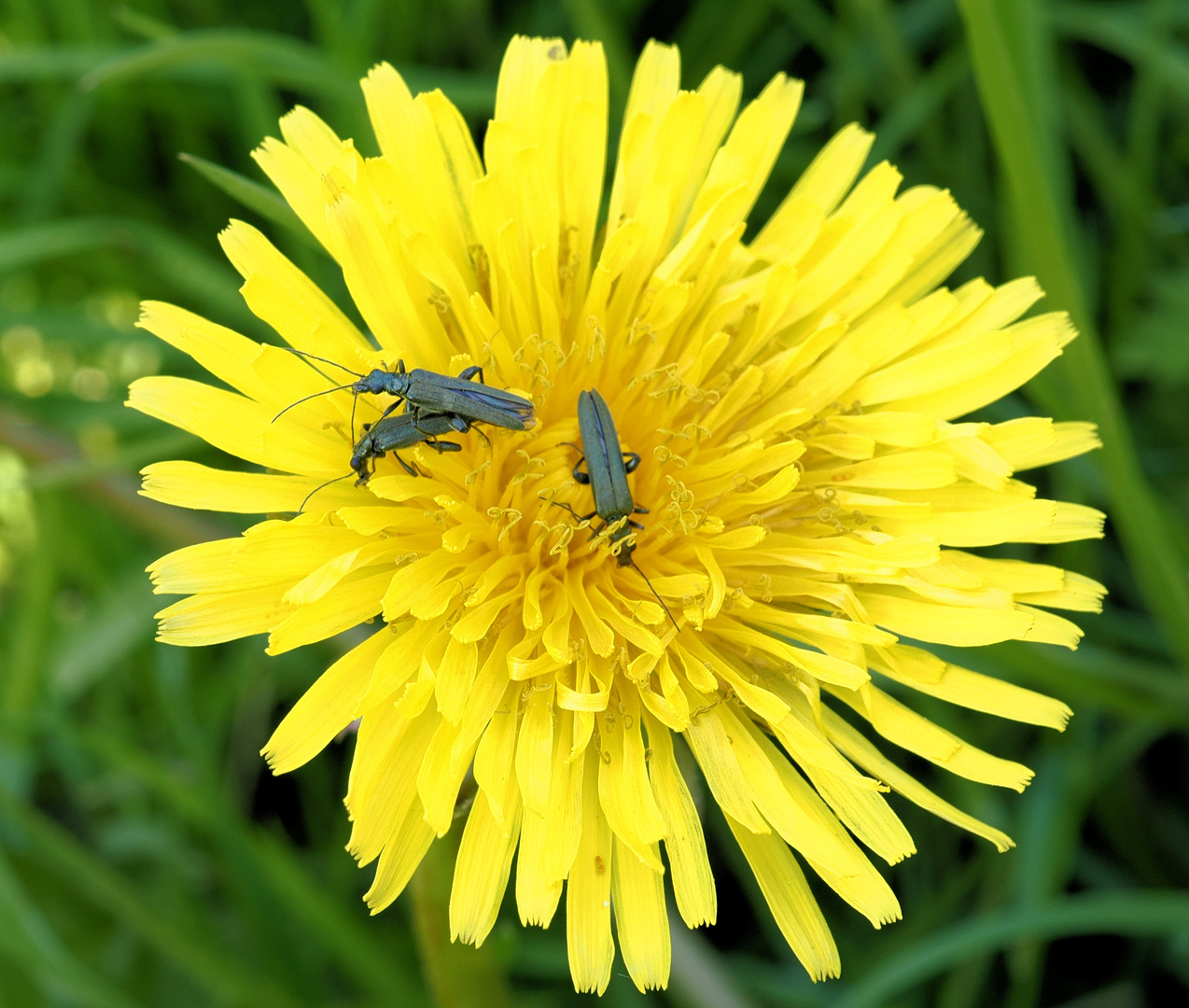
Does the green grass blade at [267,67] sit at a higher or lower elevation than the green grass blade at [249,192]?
higher

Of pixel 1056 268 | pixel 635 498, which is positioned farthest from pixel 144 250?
pixel 1056 268

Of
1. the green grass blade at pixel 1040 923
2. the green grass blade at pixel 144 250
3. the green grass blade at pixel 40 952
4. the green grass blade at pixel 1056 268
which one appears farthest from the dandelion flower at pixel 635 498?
the green grass blade at pixel 144 250

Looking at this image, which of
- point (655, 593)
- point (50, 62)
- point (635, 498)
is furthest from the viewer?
point (50, 62)

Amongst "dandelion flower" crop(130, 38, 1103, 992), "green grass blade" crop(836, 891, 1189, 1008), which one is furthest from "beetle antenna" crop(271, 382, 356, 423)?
"green grass blade" crop(836, 891, 1189, 1008)

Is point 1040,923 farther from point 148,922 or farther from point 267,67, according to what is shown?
point 267,67

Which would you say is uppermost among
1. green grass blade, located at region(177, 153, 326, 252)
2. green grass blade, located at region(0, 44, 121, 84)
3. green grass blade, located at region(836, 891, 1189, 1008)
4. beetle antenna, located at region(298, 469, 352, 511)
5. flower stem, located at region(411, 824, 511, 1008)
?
green grass blade, located at region(0, 44, 121, 84)

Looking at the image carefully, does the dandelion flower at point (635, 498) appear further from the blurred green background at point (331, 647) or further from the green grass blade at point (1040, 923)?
the green grass blade at point (1040, 923)

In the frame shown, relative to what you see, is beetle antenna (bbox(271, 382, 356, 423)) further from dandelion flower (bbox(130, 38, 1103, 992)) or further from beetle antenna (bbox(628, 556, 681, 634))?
beetle antenna (bbox(628, 556, 681, 634))
